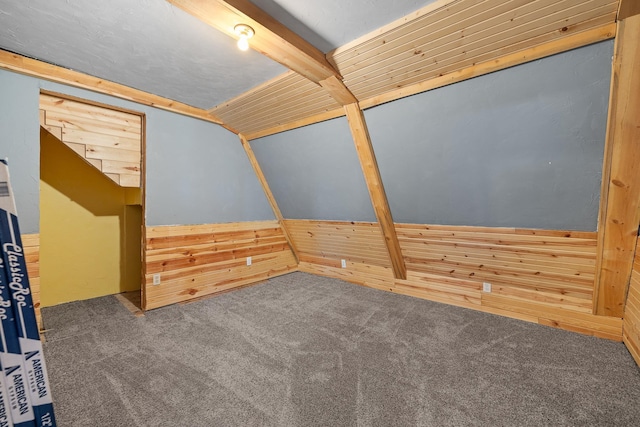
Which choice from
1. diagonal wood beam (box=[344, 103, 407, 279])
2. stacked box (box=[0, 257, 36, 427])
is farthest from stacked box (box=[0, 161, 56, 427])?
diagonal wood beam (box=[344, 103, 407, 279])

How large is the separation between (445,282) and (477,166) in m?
1.52

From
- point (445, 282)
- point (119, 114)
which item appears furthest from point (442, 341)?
point (119, 114)

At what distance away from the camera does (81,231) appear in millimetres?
3324

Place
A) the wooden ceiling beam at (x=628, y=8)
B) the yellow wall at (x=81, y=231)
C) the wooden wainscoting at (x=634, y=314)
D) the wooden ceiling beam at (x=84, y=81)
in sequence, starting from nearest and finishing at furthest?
the wooden ceiling beam at (x=628, y=8)
the wooden wainscoting at (x=634, y=314)
the wooden ceiling beam at (x=84, y=81)
the yellow wall at (x=81, y=231)

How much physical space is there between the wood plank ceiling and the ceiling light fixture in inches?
25.7

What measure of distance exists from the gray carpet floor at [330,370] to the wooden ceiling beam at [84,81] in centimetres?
221

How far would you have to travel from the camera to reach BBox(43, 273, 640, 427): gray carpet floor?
1472 mm

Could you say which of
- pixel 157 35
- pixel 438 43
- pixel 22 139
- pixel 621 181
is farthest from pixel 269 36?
pixel 621 181

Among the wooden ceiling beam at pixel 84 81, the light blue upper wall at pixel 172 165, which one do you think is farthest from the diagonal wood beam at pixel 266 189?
the wooden ceiling beam at pixel 84 81

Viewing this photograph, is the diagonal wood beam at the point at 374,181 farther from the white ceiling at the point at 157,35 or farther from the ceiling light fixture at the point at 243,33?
the ceiling light fixture at the point at 243,33

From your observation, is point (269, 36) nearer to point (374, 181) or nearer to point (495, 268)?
point (374, 181)

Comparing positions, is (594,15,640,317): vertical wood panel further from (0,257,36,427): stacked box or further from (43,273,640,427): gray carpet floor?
(0,257,36,427): stacked box

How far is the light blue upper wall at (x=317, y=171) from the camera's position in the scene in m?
2.93

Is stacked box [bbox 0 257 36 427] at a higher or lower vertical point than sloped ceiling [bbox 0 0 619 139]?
lower
